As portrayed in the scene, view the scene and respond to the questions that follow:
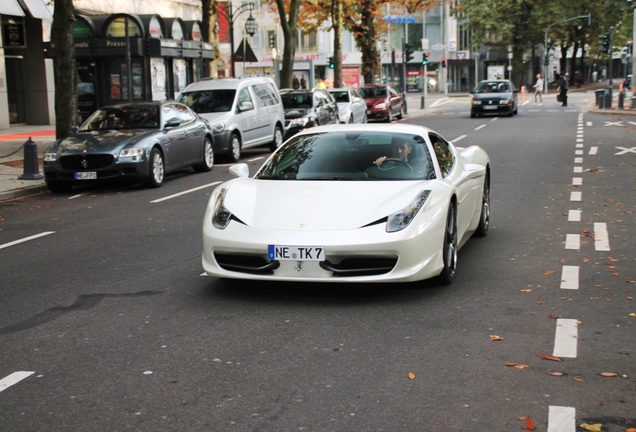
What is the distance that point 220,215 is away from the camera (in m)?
7.21

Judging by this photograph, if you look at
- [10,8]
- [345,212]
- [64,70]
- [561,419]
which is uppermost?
[10,8]

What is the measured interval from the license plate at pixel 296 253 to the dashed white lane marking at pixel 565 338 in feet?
Answer: 5.68

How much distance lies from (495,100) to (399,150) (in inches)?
1323

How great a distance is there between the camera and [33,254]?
938cm

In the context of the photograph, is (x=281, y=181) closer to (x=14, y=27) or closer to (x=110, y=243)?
(x=110, y=243)

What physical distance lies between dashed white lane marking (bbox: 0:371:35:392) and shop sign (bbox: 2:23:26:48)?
27.3 m

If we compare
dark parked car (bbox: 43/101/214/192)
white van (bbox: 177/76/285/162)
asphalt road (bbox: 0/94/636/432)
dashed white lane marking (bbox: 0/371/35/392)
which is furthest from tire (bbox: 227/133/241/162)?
dashed white lane marking (bbox: 0/371/35/392)

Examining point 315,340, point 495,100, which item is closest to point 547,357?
point 315,340

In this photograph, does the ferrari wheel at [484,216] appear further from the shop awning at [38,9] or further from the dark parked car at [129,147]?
the shop awning at [38,9]

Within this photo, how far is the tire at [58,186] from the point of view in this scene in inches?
611

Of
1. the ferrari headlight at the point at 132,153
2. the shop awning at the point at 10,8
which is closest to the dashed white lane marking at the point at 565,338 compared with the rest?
the ferrari headlight at the point at 132,153

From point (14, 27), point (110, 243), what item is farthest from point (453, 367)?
point (14, 27)

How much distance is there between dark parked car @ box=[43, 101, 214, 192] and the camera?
15.2 meters

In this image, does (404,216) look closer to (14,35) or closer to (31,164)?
(31,164)
